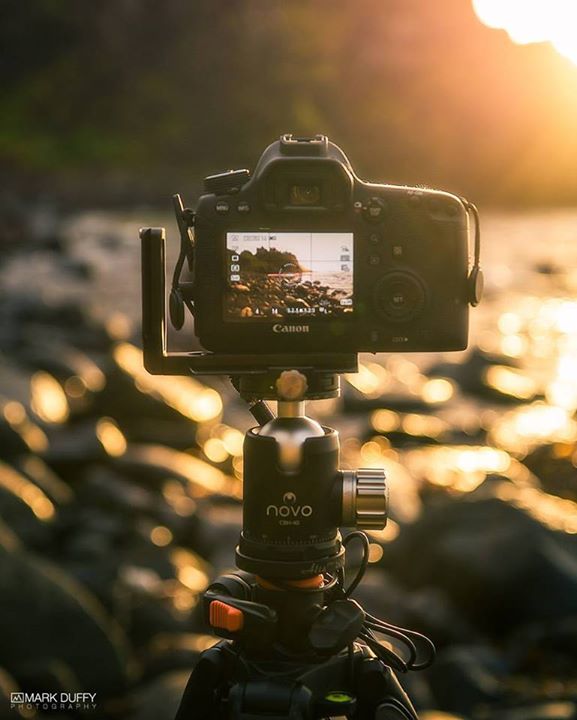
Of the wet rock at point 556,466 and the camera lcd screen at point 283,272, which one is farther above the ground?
the camera lcd screen at point 283,272

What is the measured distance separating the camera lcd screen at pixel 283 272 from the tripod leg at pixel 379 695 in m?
0.82

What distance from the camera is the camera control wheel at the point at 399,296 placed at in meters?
2.35

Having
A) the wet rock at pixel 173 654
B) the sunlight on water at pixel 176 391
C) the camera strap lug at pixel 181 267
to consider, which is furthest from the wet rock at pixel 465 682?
the sunlight on water at pixel 176 391

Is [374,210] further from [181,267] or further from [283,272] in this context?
[181,267]

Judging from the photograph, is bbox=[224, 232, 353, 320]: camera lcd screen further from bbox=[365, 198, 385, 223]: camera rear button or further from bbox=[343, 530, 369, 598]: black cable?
bbox=[343, 530, 369, 598]: black cable

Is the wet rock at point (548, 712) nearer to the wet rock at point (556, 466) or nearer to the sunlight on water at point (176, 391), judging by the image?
the wet rock at point (556, 466)

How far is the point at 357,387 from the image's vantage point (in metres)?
15.4

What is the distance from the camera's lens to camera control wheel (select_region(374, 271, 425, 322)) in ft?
7.72

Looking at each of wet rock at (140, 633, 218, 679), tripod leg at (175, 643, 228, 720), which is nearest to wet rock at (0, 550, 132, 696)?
wet rock at (140, 633, 218, 679)

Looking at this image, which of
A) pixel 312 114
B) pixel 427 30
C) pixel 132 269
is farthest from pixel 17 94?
pixel 132 269

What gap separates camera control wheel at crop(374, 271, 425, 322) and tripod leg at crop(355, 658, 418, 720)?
0.81 meters

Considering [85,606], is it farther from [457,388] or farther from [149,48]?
[149,48]

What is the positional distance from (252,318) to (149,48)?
343 ft

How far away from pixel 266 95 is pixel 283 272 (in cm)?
9647
